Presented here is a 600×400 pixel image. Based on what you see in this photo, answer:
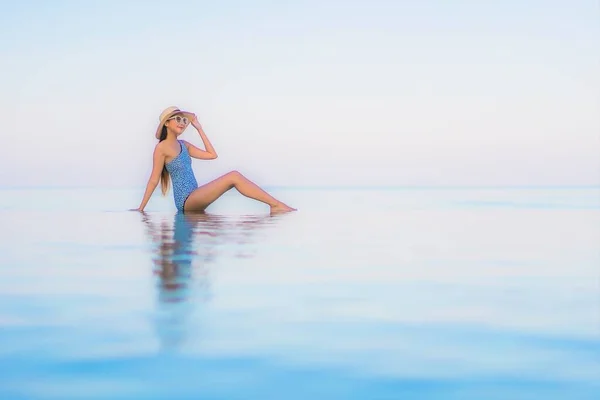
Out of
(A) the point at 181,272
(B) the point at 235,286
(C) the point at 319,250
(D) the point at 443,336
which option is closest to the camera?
(D) the point at 443,336

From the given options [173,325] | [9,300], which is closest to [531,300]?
[173,325]

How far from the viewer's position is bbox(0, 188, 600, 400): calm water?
2137 millimetres

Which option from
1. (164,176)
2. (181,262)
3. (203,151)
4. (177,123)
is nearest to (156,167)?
(164,176)

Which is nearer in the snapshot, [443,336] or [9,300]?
[443,336]

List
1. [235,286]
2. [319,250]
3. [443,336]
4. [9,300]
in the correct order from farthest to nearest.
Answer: [319,250] → [235,286] → [9,300] → [443,336]

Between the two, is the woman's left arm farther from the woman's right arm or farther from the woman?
the woman's right arm

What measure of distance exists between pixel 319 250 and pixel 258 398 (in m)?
3.48

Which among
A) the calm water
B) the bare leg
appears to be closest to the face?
the bare leg

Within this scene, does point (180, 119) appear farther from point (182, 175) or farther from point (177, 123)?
point (182, 175)

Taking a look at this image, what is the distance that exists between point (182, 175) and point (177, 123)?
2.00 feet

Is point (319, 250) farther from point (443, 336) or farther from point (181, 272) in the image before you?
point (443, 336)

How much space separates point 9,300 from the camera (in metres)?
3.37

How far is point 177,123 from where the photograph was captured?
9336 millimetres

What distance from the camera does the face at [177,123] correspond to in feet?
30.6
